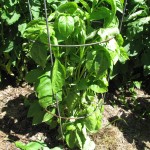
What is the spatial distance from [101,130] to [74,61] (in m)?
0.98

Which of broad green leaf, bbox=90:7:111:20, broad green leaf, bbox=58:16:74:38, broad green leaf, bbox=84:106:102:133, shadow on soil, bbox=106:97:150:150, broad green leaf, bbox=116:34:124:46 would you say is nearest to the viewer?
broad green leaf, bbox=58:16:74:38

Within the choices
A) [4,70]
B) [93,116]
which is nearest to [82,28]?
[93,116]

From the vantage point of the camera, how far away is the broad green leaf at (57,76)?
1.97 m

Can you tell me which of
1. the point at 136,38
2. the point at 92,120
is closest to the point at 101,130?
the point at 92,120

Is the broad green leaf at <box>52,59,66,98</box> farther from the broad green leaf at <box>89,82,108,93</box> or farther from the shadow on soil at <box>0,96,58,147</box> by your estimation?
the shadow on soil at <box>0,96,58,147</box>

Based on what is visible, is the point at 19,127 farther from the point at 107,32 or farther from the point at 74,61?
the point at 107,32

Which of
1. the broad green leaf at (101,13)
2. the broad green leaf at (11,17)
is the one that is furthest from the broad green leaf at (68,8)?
the broad green leaf at (11,17)

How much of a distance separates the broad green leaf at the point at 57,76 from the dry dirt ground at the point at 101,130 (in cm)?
86

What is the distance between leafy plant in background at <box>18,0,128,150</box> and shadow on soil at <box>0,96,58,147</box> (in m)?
0.35

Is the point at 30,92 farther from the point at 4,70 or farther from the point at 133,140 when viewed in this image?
the point at 133,140

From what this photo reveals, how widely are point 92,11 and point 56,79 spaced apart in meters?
0.50

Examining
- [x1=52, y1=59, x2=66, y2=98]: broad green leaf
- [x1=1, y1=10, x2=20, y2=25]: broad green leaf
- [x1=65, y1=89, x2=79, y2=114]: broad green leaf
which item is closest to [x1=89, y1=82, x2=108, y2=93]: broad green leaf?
[x1=65, y1=89, x2=79, y2=114]: broad green leaf

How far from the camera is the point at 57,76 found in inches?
78.5

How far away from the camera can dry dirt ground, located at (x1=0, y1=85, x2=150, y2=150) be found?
107 inches
